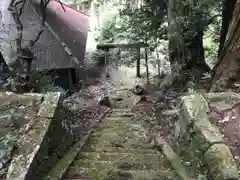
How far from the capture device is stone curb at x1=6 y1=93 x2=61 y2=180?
11.5 feet

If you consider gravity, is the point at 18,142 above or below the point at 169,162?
above

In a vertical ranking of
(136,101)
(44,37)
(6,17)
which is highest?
(6,17)

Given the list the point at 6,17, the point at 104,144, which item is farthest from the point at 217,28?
the point at 6,17

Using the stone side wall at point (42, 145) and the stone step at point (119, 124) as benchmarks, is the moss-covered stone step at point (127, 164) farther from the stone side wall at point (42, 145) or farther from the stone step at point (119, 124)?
the stone step at point (119, 124)

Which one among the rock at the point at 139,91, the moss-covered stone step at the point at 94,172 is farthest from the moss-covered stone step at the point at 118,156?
the rock at the point at 139,91

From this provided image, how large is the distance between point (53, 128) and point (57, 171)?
74 cm

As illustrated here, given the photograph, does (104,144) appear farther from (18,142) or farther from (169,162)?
(18,142)

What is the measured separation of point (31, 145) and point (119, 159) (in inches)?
52.0

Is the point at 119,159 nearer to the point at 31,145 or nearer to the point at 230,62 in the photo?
the point at 31,145

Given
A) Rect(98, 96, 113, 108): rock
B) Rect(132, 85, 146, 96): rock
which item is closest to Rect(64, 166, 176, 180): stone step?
Rect(98, 96, 113, 108): rock

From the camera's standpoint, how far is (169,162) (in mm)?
4344

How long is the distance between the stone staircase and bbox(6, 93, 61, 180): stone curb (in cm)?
59

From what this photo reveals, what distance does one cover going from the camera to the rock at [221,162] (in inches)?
124

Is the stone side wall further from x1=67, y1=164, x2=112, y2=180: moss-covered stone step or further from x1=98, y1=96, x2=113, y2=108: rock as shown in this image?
x1=98, y1=96, x2=113, y2=108: rock
